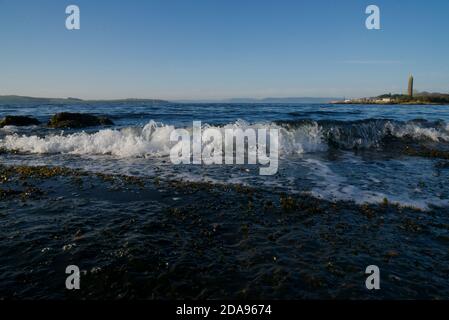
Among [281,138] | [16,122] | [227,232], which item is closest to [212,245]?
[227,232]

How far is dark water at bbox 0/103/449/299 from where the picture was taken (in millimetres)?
4762

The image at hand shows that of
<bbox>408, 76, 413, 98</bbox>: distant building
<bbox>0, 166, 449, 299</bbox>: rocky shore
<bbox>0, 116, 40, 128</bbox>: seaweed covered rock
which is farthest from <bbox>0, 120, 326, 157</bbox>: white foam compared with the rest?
<bbox>408, 76, 413, 98</bbox>: distant building

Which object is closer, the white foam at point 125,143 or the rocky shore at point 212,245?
the rocky shore at point 212,245

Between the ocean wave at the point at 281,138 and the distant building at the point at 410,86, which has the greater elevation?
the distant building at the point at 410,86

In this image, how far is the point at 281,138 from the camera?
18.4 m

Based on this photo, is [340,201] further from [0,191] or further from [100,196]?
[0,191]

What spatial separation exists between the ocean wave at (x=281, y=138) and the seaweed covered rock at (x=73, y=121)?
218 inches

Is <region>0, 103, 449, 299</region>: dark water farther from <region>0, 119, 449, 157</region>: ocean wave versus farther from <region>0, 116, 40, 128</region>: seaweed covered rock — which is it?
<region>0, 116, 40, 128</region>: seaweed covered rock

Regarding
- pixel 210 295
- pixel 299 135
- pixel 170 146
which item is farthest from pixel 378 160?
pixel 210 295

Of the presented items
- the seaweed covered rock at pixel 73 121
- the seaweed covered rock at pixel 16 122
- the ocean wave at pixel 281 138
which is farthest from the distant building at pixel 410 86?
the seaweed covered rock at pixel 16 122

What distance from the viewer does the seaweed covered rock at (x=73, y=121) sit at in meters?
26.0

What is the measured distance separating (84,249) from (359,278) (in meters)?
4.57

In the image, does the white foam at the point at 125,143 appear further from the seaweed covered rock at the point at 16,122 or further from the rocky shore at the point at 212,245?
the seaweed covered rock at the point at 16,122

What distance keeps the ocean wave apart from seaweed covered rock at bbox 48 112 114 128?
5537 millimetres
